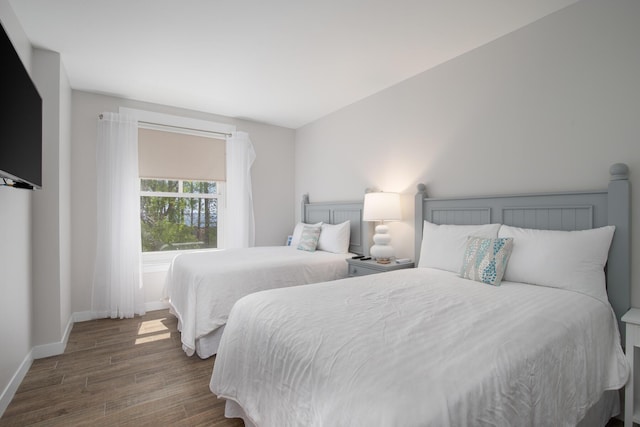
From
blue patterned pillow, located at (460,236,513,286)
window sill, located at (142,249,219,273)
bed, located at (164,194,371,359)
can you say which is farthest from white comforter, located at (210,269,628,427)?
window sill, located at (142,249,219,273)

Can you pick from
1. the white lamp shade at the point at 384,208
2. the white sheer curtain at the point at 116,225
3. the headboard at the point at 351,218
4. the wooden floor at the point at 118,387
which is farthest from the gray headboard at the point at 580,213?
the white sheer curtain at the point at 116,225

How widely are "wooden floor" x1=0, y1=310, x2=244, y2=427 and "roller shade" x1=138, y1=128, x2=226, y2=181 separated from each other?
194cm

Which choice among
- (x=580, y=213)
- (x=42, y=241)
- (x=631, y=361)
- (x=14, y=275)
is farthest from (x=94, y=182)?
(x=631, y=361)

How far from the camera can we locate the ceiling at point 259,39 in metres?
2.04

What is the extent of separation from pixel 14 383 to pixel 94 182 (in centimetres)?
211

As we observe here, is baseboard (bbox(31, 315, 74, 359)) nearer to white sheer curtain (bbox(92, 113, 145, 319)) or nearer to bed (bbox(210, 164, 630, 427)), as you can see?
white sheer curtain (bbox(92, 113, 145, 319))

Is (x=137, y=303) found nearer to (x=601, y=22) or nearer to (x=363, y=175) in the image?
(x=363, y=175)

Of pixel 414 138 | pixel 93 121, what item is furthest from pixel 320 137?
pixel 93 121

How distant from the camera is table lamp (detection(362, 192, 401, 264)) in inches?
116

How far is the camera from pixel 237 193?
14.1 feet

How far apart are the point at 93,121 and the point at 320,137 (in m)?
2.73

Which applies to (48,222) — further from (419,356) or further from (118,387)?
(419,356)

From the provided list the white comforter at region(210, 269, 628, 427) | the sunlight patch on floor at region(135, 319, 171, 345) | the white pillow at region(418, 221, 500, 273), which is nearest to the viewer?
the white comforter at region(210, 269, 628, 427)

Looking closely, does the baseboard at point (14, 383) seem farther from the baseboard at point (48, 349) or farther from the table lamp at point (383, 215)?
the table lamp at point (383, 215)
